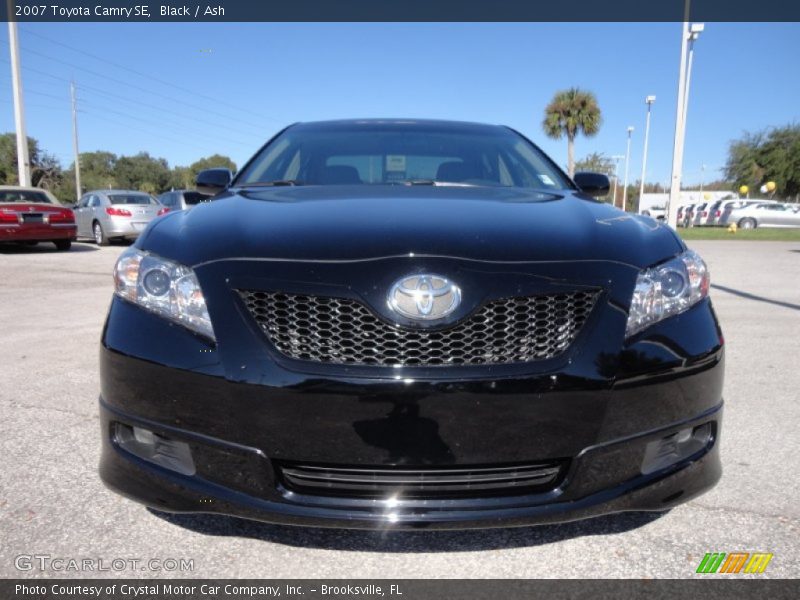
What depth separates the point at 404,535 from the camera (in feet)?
6.25

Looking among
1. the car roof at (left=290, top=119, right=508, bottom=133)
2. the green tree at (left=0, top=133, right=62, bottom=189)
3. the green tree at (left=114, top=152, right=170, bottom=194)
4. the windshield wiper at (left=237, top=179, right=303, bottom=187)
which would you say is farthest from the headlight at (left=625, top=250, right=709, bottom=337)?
the green tree at (left=114, top=152, right=170, bottom=194)

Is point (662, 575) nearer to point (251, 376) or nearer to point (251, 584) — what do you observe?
point (251, 584)

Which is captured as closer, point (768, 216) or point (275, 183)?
point (275, 183)

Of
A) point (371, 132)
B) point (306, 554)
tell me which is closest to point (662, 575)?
point (306, 554)

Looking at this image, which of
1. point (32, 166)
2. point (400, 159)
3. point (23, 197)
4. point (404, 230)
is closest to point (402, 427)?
point (404, 230)

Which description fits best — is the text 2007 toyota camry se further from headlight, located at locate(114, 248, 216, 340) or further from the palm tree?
the palm tree

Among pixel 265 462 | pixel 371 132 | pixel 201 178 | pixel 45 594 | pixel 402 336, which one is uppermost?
pixel 371 132

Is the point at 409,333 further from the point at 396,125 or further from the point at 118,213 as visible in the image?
the point at 118,213

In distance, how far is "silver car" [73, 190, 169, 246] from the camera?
14.6 metres

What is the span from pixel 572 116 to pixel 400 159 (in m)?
35.3

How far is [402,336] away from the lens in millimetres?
1527

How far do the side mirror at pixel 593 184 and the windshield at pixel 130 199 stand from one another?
14.3 meters

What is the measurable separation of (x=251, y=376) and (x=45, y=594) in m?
0.90

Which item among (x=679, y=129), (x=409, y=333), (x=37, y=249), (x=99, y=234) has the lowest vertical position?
(x=37, y=249)
